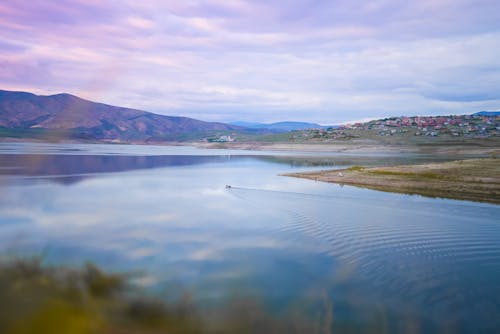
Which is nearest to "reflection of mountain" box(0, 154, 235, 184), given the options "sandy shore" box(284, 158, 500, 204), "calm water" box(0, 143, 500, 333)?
"calm water" box(0, 143, 500, 333)

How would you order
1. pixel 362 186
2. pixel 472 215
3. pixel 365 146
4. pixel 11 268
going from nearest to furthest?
1. pixel 11 268
2. pixel 472 215
3. pixel 362 186
4. pixel 365 146

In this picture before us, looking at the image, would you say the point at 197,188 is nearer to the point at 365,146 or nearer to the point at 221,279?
the point at 221,279

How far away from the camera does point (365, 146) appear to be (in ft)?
302

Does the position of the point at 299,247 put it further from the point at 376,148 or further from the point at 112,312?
the point at 376,148

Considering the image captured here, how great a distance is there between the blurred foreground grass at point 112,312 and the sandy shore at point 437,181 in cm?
1780

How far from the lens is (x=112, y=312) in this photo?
685cm

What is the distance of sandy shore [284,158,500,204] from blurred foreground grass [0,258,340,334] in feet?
58.4

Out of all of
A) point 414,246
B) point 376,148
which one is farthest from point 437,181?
point 376,148

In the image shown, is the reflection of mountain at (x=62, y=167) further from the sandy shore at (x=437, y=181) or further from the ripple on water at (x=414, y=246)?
the sandy shore at (x=437, y=181)

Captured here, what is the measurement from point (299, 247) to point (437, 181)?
59.8 ft

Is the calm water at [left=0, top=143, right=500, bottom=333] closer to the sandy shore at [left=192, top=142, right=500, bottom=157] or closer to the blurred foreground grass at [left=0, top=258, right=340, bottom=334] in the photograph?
the blurred foreground grass at [left=0, top=258, right=340, bottom=334]

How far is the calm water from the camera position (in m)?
8.12

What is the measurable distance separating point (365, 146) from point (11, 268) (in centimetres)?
9016

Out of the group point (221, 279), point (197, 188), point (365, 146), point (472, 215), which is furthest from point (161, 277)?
point (365, 146)
